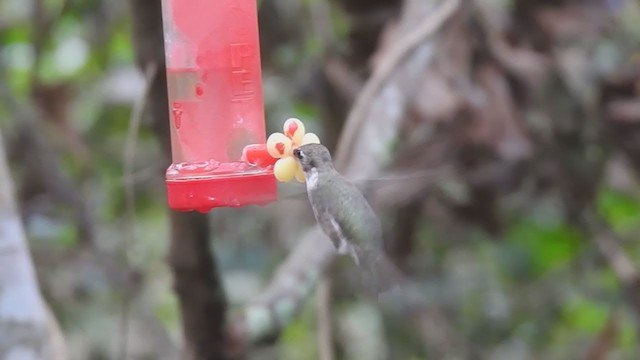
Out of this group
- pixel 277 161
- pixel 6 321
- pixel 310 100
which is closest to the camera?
pixel 277 161

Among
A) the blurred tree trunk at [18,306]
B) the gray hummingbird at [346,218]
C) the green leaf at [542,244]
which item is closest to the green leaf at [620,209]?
the green leaf at [542,244]

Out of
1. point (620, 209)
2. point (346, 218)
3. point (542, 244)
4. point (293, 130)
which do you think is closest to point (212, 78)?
point (293, 130)

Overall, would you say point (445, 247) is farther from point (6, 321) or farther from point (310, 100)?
point (6, 321)

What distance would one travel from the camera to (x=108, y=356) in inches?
112

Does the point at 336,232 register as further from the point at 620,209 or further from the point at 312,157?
the point at 620,209

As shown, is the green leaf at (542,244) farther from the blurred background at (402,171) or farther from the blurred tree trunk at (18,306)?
the blurred tree trunk at (18,306)

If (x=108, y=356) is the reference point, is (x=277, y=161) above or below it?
above

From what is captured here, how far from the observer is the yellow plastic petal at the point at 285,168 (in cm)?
133

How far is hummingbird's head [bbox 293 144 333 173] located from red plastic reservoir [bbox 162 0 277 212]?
0.19 feet

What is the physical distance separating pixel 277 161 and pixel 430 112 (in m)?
1.08

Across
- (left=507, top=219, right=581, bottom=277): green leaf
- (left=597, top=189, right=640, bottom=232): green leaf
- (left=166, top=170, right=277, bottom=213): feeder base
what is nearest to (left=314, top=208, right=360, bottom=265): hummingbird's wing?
(left=166, top=170, right=277, bottom=213): feeder base

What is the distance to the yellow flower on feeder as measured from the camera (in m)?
1.33

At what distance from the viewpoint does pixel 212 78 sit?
1.46m

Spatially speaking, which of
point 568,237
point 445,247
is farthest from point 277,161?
point 568,237
